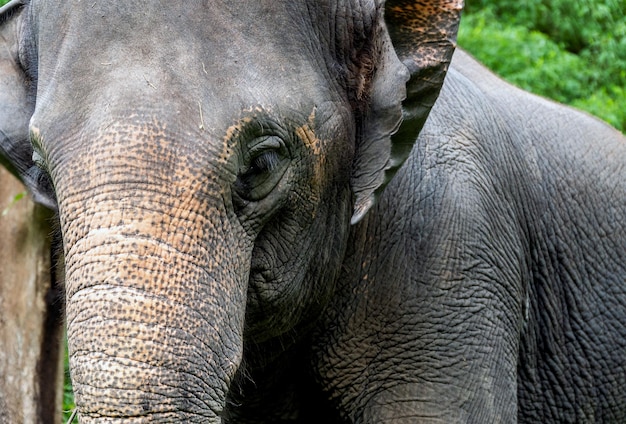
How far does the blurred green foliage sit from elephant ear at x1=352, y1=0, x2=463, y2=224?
5.40 metres

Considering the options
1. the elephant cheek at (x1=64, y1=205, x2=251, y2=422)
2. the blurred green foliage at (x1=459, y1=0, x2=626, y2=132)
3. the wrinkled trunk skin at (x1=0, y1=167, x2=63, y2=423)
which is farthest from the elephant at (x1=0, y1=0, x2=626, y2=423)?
the blurred green foliage at (x1=459, y1=0, x2=626, y2=132)

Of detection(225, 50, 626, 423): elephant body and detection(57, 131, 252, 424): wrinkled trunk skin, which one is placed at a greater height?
detection(57, 131, 252, 424): wrinkled trunk skin

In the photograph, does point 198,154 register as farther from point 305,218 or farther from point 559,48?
point 559,48

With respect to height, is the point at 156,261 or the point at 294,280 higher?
the point at 156,261

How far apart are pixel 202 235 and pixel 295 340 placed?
102 cm

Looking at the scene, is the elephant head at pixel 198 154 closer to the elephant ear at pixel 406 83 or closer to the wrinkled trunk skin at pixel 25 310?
the elephant ear at pixel 406 83

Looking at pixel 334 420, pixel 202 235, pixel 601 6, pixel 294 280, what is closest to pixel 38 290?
pixel 334 420

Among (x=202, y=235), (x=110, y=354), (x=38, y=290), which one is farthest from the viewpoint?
(x=38, y=290)

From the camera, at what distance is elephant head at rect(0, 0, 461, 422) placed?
9.11 ft

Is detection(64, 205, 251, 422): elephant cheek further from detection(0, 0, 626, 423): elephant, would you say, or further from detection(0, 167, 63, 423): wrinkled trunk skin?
detection(0, 167, 63, 423): wrinkled trunk skin

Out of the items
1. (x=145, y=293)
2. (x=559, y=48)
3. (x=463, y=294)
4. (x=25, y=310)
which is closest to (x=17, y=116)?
(x=145, y=293)

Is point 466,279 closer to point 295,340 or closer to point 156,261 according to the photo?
point 295,340

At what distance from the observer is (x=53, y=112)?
3053 mm

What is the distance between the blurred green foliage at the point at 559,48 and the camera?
9219 mm
